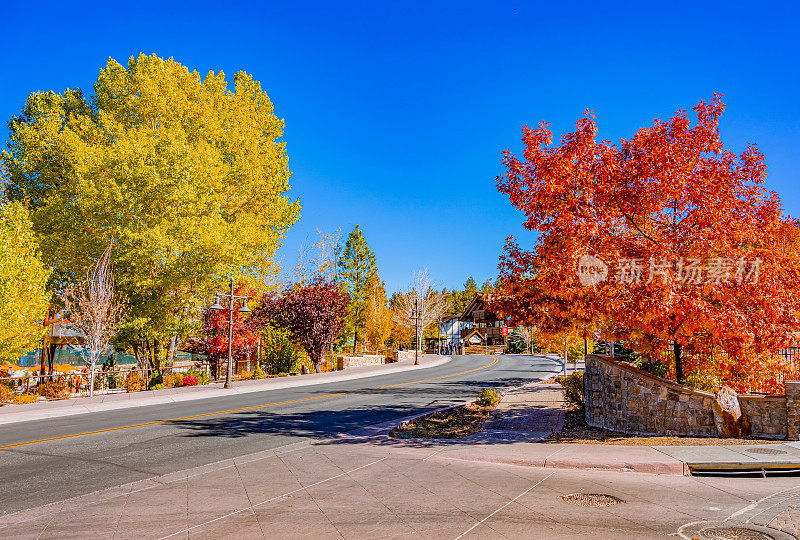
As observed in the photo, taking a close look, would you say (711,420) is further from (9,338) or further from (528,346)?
(528,346)

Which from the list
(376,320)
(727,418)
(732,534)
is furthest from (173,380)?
(376,320)

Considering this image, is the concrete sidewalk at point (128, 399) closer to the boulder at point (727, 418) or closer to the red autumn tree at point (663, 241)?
the red autumn tree at point (663, 241)

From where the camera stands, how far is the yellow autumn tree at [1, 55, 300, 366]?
23.4m

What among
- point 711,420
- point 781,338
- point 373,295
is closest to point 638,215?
point 781,338

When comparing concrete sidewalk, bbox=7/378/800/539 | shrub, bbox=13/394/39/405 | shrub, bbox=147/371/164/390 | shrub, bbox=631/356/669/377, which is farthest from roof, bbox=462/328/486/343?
concrete sidewalk, bbox=7/378/800/539

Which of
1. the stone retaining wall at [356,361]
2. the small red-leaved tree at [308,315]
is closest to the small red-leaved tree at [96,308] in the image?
the small red-leaved tree at [308,315]

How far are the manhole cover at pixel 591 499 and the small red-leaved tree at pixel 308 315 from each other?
1029 inches

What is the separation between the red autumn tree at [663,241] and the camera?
393 inches

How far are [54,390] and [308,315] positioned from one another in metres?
14.2

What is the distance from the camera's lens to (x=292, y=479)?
824cm

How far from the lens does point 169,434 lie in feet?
40.7

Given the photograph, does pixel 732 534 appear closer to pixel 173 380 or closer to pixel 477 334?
pixel 173 380

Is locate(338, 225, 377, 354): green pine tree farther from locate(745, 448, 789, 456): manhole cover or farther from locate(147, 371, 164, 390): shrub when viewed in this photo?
locate(745, 448, 789, 456): manhole cover

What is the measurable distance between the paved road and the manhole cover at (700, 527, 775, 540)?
26.5 ft
